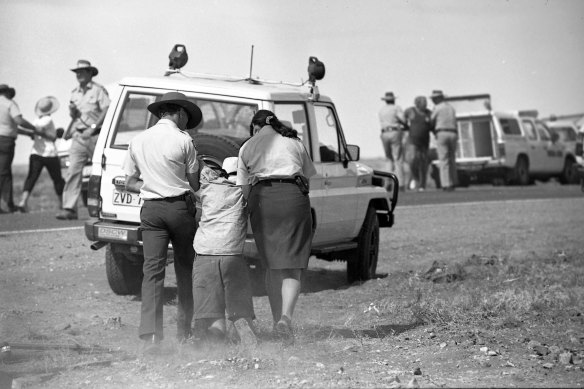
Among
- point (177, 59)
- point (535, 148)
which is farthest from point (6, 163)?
point (535, 148)

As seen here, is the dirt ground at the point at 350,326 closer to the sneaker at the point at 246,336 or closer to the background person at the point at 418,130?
the sneaker at the point at 246,336

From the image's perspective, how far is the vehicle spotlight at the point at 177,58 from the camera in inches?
453

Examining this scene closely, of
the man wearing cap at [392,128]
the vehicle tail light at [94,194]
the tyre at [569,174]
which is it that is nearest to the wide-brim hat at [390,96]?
the man wearing cap at [392,128]

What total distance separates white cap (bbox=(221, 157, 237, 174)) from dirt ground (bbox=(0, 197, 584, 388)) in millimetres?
1305

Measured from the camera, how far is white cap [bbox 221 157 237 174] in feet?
30.0

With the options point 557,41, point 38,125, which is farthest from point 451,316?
point 38,125

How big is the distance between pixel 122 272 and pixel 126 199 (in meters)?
0.90

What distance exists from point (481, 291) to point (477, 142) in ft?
60.6

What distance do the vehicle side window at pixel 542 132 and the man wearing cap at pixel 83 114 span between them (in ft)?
59.0

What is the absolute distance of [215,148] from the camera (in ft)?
33.4

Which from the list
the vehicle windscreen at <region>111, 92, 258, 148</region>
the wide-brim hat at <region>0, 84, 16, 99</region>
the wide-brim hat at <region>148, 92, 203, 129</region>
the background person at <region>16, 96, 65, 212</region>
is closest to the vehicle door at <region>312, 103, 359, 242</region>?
the vehicle windscreen at <region>111, 92, 258, 148</region>

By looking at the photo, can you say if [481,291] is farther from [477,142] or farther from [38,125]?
[477,142]

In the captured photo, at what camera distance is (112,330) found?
955cm

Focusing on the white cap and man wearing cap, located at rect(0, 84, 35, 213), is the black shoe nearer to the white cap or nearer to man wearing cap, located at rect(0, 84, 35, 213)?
the white cap
